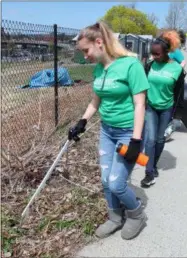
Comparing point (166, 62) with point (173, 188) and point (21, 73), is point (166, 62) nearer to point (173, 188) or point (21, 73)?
point (173, 188)

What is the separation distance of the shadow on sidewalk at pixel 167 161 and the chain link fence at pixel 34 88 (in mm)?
1657

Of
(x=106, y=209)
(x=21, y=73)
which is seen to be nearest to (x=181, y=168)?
(x=106, y=209)

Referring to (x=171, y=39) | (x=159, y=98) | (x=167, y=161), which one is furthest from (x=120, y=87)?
(x=167, y=161)

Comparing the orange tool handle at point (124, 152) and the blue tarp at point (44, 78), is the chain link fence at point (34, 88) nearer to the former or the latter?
the blue tarp at point (44, 78)

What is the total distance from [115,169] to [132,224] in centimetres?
56

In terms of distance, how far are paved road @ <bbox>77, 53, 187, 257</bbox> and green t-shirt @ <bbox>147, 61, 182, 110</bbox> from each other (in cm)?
96

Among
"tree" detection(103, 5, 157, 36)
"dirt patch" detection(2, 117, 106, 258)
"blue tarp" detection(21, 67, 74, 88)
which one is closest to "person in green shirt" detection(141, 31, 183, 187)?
"dirt patch" detection(2, 117, 106, 258)

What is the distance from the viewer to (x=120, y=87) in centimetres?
296

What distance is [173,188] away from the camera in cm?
444

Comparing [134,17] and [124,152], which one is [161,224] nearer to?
[124,152]

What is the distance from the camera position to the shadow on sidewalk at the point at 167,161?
5.22m

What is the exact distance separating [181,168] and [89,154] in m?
1.27

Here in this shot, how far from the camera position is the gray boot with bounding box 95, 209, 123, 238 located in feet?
10.8

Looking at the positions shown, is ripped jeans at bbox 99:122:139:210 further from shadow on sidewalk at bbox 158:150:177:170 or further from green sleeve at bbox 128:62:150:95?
shadow on sidewalk at bbox 158:150:177:170
